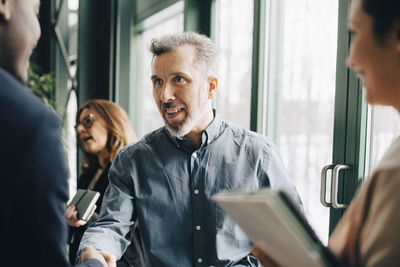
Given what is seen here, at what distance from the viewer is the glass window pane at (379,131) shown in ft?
5.26

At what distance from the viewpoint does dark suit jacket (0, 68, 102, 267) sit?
0.78 metres

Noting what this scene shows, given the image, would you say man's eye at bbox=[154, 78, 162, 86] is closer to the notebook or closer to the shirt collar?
the shirt collar

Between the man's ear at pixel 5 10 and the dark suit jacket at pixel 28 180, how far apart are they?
0.12 meters

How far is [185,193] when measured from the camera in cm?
163

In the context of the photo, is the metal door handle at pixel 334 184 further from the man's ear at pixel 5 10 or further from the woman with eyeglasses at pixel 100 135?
the woman with eyeglasses at pixel 100 135

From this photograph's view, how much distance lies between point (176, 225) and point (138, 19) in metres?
2.45

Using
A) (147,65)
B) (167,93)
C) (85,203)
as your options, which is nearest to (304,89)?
(167,93)

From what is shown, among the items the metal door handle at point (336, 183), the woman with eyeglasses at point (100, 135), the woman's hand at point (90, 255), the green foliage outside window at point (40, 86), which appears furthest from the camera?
the green foliage outside window at point (40, 86)

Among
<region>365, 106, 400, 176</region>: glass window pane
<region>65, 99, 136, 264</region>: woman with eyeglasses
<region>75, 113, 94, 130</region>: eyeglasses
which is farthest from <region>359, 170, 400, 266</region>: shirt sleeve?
<region>75, 113, 94, 130</region>: eyeglasses

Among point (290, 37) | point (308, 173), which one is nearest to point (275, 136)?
point (308, 173)

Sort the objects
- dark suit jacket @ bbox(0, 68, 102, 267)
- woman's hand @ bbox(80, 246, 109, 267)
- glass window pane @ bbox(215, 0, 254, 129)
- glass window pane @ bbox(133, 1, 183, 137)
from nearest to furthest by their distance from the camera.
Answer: dark suit jacket @ bbox(0, 68, 102, 267), woman's hand @ bbox(80, 246, 109, 267), glass window pane @ bbox(215, 0, 254, 129), glass window pane @ bbox(133, 1, 183, 137)

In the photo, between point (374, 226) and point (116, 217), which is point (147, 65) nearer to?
point (116, 217)

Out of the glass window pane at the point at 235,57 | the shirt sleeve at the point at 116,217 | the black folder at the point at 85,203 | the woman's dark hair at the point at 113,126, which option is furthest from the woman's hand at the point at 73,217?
the glass window pane at the point at 235,57

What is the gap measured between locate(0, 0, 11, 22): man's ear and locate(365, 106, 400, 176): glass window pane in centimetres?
130
